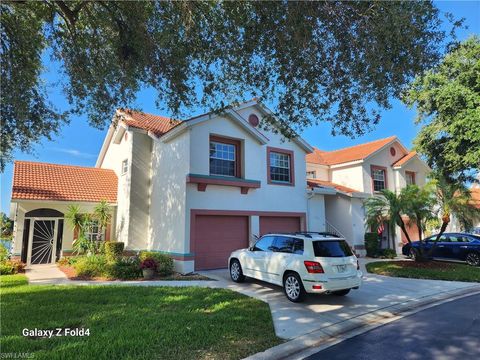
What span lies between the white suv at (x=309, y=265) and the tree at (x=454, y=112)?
12.5 metres

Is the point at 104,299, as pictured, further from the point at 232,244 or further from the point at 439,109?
the point at 439,109

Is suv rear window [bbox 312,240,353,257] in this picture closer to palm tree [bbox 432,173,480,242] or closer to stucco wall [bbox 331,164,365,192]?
palm tree [bbox 432,173,480,242]

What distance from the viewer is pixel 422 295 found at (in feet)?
32.2

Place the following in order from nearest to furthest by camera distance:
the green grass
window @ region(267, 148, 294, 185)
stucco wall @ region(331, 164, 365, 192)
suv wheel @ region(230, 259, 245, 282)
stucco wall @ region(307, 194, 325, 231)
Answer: the green grass → suv wheel @ region(230, 259, 245, 282) → window @ region(267, 148, 294, 185) → stucco wall @ region(307, 194, 325, 231) → stucco wall @ region(331, 164, 365, 192)

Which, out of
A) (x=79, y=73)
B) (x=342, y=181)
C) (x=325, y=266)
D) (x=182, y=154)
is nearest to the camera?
(x=325, y=266)

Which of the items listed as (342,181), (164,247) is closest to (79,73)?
(164,247)

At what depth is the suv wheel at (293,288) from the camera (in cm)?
856

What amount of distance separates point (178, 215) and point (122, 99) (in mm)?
5463

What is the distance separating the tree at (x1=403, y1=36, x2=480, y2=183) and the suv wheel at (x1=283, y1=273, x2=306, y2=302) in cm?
1346

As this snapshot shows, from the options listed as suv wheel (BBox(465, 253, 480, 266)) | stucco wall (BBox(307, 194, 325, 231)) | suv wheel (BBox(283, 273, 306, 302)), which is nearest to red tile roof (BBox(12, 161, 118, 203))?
stucco wall (BBox(307, 194, 325, 231))

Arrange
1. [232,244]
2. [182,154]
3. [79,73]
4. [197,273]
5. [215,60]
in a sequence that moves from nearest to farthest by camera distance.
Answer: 1. [215,60]
2. [79,73]
3. [197,273]
4. [182,154]
5. [232,244]

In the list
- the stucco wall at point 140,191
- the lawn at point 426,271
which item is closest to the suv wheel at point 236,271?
the stucco wall at point 140,191

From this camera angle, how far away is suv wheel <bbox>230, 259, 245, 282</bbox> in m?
11.3

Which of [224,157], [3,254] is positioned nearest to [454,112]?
[224,157]
